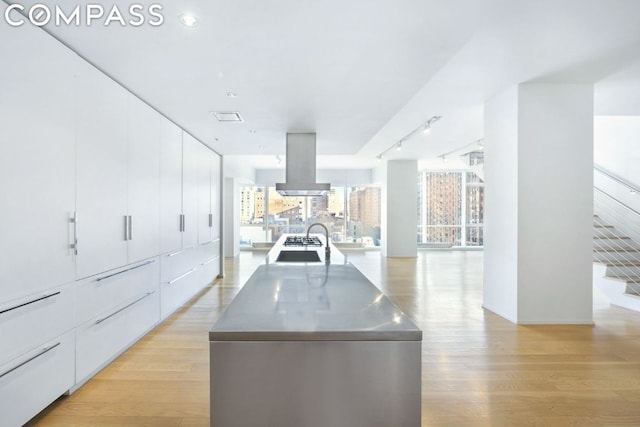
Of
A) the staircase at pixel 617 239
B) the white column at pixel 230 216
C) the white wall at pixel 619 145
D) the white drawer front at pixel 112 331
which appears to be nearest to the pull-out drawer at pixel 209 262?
the white drawer front at pixel 112 331

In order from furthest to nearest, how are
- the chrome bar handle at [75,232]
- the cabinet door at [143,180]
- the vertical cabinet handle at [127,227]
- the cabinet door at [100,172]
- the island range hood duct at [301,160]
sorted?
the island range hood duct at [301,160]
the cabinet door at [143,180]
the vertical cabinet handle at [127,227]
the cabinet door at [100,172]
the chrome bar handle at [75,232]

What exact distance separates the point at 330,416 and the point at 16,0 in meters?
2.67

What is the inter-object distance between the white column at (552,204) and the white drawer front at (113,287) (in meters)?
4.16

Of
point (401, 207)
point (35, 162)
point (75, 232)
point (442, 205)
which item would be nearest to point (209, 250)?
point (75, 232)

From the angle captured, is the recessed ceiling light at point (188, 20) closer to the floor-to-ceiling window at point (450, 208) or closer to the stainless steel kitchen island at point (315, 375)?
the stainless steel kitchen island at point (315, 375)

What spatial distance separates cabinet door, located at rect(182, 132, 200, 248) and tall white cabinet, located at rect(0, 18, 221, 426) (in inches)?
31.2

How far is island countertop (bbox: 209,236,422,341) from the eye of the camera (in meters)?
1.29

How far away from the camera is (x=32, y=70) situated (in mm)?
2045

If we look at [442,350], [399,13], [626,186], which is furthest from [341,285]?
[626,186]

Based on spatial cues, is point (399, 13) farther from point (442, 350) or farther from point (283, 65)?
point (442, 350)

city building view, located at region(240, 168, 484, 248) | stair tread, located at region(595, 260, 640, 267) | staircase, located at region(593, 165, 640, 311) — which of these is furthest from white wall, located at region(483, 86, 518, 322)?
city building view, located at region(240, 168, 484, 248)

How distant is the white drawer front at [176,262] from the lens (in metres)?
4.04

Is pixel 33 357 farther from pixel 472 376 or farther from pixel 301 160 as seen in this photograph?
pixel 301 160

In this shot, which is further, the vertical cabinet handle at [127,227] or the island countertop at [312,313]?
the vertical cabinet handle at [127,227]
